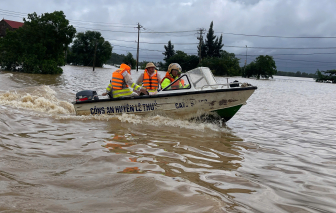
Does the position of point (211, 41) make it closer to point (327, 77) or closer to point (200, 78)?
point (327, 77)

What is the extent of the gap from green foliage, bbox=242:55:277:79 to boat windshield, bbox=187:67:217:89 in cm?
8489

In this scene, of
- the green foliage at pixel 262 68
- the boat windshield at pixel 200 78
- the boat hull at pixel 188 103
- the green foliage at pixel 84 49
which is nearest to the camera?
the boat hull at pixel 188 103

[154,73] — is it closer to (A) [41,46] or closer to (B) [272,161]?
(B) [272,161]

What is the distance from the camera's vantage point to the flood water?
304cm

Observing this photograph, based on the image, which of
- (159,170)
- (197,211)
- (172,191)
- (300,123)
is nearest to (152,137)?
(159,170)

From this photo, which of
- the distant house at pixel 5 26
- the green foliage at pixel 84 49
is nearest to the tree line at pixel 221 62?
the green foliage at pixel 84 49

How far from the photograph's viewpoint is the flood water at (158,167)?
3045mm

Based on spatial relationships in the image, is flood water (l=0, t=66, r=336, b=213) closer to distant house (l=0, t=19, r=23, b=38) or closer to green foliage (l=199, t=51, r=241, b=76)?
green foliage (l=199, t=51, r=241, b=76)

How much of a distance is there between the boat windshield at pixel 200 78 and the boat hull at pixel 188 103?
1.61ft

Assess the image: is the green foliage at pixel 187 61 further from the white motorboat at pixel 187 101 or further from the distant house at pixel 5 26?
the white motorboat at pixel 187 101

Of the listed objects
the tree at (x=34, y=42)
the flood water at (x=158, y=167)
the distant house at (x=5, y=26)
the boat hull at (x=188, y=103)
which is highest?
the distant house at (x=5, y=26)

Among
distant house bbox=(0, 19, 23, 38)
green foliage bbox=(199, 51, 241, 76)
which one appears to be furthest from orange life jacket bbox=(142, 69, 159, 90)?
distant house bbox=(0, 19, 23, 38)

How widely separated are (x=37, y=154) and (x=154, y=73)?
5.73 meters

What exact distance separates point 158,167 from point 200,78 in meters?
4.94
